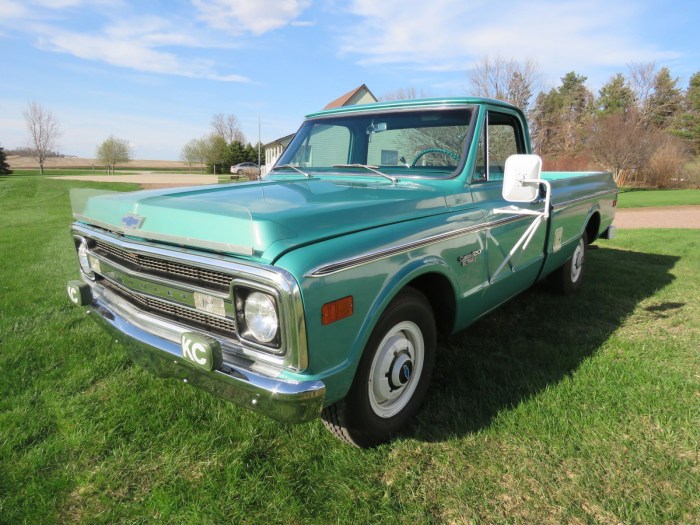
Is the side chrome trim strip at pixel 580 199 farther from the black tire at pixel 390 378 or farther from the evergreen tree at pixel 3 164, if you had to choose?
the evergreen tree at pixel 3 164

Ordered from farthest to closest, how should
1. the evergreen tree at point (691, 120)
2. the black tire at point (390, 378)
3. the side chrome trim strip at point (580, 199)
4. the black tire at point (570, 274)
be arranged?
the evergreen tree at point (691, 120), the black tire at point (570, 274), the side chrome trim strip at point (580, 199), the black tire at point (390, 378)

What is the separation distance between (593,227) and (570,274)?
85 cm

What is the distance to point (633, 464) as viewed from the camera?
7.06ft

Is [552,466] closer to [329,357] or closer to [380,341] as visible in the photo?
[380,341]

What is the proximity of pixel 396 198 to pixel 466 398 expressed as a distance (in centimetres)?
131

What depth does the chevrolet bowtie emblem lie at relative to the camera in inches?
82.7

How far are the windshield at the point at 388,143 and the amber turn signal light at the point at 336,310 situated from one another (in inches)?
53.5

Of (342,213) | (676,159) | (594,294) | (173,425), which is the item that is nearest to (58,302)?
(173,425)

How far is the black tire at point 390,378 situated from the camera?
206 cm

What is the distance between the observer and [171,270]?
6.64ft

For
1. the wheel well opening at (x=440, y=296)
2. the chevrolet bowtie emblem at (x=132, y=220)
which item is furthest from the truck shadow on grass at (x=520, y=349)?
the chevrolet bowtie emblem at (x=132, y=220)

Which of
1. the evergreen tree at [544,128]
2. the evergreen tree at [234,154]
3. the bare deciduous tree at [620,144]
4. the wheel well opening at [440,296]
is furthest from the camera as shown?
the evergreen tree at [234,154]

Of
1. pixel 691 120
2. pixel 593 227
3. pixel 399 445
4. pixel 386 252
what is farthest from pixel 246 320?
pixel 691 120

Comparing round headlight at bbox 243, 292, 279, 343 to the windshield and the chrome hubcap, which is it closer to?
the chrome hubcap
